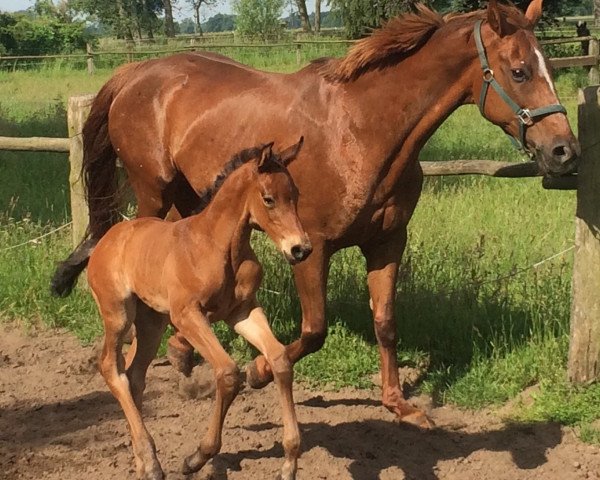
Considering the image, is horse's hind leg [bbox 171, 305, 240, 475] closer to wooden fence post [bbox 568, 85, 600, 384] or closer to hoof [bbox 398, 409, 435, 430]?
hoof [bbox 398, 409, 435, 430]

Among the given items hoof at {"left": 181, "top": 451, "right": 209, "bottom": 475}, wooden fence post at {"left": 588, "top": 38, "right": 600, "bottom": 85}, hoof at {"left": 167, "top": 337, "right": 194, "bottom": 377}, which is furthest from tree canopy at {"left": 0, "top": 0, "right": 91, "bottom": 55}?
hoof at {"left": 181, "top": 451, "right": 209, "bottom": 475}

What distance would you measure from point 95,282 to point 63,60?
28.8 m

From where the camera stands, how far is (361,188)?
440 cm

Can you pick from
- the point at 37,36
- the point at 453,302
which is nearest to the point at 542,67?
the point at 453,302

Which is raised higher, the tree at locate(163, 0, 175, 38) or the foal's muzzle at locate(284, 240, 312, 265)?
the tree at locate(163, 0, 175, 38)

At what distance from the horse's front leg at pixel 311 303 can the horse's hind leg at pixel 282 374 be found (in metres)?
0.79

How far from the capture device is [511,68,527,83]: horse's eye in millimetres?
4059

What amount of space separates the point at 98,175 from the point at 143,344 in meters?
2.14

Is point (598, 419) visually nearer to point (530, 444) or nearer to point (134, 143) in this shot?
point (530, 444)

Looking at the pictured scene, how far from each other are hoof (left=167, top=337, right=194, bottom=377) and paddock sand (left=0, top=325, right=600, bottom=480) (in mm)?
104

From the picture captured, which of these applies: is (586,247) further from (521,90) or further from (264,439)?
(264,439)

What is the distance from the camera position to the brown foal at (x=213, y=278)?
3.41 m

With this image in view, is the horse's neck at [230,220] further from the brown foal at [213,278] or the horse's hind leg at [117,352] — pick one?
the horse's hind leg at [117,352]

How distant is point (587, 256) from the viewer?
4.64m
